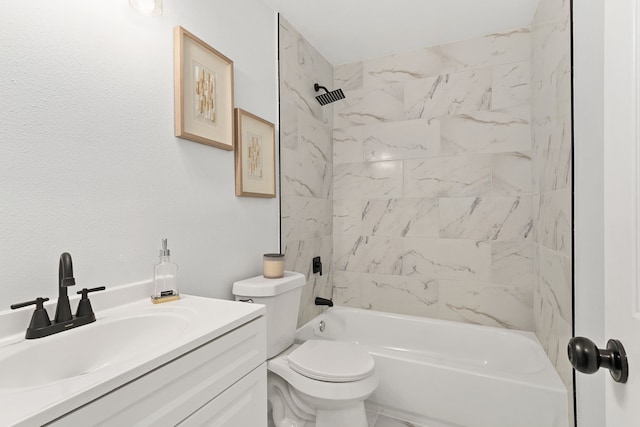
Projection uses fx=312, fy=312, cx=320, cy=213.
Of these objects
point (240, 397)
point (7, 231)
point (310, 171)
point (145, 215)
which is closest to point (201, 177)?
point (145, 215)

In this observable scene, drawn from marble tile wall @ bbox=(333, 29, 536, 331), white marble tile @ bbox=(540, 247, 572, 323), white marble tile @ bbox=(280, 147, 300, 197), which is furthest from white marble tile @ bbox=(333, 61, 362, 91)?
white marble tile @ bbox=(540, 247, 572, 323)

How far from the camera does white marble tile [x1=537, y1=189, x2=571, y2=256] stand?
1363 mm

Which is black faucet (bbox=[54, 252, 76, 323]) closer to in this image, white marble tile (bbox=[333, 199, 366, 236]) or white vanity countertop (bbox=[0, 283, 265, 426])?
white vanity countertop (bbox=[0, 283, 265, 426])

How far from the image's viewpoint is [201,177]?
4.53 ft

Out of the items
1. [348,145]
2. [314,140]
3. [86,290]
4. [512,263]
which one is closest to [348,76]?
[348,145]

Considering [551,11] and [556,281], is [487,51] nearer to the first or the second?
[551,11]

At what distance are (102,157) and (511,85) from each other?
2.40 metres

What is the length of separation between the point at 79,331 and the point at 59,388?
0.33 meters

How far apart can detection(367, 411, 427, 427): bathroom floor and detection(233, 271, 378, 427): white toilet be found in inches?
15.7

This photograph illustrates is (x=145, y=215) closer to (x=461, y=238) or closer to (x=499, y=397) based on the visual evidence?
(x=499, y=397)

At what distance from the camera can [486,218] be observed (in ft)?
7.18

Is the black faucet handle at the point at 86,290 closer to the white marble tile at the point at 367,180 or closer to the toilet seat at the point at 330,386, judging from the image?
the toilet seat at the point at 330,386

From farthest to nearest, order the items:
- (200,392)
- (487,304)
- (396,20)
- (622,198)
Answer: (487,304), (396,20), (200,392), (622,198)

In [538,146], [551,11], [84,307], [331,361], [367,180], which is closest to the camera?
[84,307]
